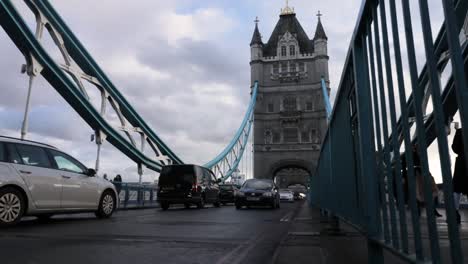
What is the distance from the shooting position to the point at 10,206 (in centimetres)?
627

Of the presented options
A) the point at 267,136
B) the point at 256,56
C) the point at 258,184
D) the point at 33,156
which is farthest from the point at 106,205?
the point at 256,56

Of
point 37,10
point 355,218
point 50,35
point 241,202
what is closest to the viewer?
point 355,218

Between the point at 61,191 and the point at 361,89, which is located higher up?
the point at 361,89

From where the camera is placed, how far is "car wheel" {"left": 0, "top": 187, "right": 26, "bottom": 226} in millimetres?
6162

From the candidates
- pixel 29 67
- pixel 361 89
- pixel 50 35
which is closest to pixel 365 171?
pixel 361 89

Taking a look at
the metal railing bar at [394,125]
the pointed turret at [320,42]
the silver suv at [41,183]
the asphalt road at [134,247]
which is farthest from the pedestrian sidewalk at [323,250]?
the pointed turret at [320,42]

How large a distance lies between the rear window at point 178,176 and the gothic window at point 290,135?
5376 cm

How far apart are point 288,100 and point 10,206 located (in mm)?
65912

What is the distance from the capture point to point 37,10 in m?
25.6

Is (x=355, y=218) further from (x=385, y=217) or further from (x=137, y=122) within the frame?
(x=137, y=122)

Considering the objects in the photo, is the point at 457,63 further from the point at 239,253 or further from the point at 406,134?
the point at 239,253

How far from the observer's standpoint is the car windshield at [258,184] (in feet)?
54.0

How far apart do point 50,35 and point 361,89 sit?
1172 inches

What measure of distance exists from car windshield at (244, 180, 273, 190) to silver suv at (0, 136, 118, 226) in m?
8.81
